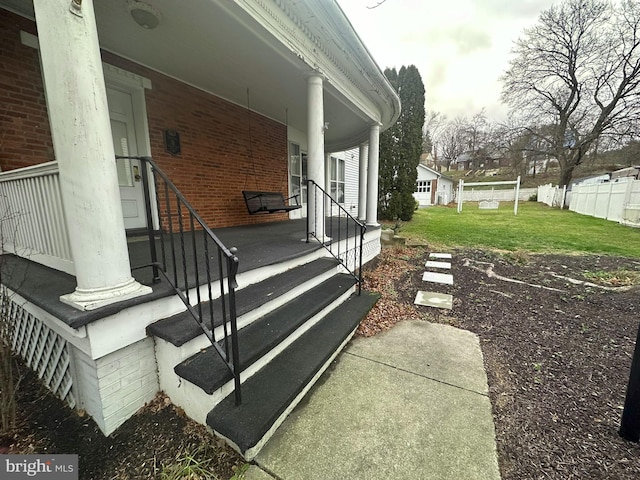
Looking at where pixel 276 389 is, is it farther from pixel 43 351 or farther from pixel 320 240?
pixel 320 240

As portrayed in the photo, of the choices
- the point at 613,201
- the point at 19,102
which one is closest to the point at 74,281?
the point at 19,102

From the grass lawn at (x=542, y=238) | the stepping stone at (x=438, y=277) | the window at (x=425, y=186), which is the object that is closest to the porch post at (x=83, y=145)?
the stepping stone at (x=438, y=277)

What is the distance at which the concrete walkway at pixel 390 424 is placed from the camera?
4.77ft

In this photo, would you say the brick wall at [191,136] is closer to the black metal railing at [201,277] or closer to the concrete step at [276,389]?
the black metal railing at [201,277]

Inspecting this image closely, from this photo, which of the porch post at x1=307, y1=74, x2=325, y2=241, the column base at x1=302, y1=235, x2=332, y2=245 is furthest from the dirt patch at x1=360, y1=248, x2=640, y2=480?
the porch post at x1=307, y1=74, x2=325, y2=241

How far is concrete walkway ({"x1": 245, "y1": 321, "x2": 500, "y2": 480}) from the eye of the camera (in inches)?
57.3

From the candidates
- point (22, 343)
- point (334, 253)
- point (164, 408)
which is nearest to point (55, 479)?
point (164, 408)

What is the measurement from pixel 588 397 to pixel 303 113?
6.07 metres

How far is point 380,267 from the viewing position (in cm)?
555

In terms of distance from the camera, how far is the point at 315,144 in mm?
3648

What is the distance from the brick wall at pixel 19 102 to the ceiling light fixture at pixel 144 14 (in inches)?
48.8

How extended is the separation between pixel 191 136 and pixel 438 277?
5.04 m

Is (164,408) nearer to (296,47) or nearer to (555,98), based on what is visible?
(296,47)

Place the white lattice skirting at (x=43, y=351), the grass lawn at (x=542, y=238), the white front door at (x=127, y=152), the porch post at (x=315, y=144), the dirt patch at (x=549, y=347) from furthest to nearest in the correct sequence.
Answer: the grass lawn at (x=542, y=238), the white front door at (x=127, y=152), the porch post at (x=315, y=144), the white lattice skirting at (x=43, y=351), the dirt patch at (x=549, y=347)
